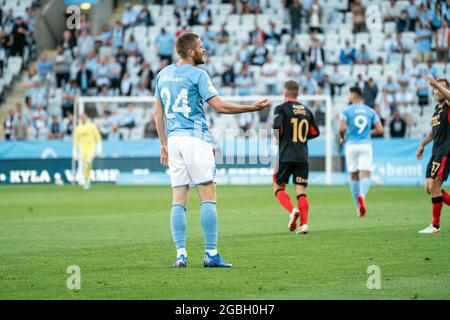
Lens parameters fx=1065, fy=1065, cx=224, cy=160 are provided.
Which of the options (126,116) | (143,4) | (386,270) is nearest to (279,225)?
(386,270)

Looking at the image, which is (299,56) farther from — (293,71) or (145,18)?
(145,18)

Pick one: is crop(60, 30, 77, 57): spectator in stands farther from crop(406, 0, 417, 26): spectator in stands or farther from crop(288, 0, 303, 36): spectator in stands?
crop(406, 0, 417, 26): spectator in stands

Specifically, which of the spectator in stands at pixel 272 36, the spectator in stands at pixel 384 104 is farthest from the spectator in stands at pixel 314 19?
the spectator in stands at pixel 384 104

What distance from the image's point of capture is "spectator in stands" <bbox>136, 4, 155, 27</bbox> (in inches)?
1636

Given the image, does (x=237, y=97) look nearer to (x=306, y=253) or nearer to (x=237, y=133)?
(x=237, y=133)

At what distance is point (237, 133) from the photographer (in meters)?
34.8

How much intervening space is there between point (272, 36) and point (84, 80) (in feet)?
23.3

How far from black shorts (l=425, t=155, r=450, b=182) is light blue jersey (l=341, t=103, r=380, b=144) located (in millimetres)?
4463

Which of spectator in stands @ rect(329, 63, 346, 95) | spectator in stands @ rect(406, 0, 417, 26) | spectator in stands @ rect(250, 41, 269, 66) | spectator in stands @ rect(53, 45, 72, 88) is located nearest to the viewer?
spectator in stands @ rect(329, 63, 346, 95)

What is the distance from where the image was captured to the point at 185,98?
11.0 m

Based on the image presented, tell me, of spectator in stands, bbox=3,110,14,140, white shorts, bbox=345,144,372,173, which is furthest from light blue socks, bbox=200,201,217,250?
spectator in stands, bbox=3,110,14,140

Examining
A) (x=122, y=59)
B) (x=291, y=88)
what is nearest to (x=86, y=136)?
(x=122, y=59)

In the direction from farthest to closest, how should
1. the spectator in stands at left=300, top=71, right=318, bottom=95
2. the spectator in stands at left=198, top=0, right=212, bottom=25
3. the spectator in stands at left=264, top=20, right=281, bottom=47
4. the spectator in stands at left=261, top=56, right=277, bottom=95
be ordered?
1. the spectator in stands at left=198, top=0, right=212, bottom=25
2. the spectator in stands at left=264, top=20, right=281, bottom=47
3. the spectator in stands at left=261, top=56, right=277, bottom=95
4. the spectator in stands at left=300, top=71, right=318, bottom=95
